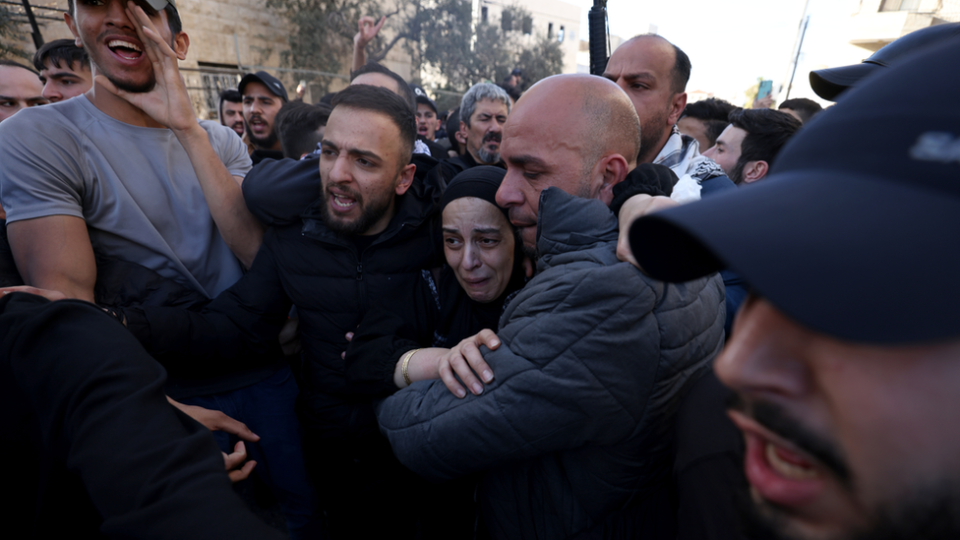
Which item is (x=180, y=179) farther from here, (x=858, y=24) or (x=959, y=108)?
(x=858, y=24)

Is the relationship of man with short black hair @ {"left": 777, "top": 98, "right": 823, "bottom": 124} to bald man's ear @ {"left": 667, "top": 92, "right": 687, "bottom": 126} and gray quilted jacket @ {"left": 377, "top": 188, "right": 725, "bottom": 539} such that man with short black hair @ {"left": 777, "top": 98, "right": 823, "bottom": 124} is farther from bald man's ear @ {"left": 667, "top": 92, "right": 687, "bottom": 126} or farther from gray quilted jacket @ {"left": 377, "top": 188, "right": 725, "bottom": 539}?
gray quilted jacket @ {"left": 377, "top": 188, "right": 725, "bottom": 539}

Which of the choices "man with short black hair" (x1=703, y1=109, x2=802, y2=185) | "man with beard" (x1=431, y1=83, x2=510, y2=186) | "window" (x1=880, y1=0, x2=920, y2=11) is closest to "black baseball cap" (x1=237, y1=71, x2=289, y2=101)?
"man with beard" (x1=431, y1=83, x2=510, y2=186)

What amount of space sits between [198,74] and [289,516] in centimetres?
1582

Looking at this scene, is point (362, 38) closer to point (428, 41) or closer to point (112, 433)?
point (112, 433)

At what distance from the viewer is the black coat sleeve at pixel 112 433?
32.3 inches

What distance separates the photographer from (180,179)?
212cm

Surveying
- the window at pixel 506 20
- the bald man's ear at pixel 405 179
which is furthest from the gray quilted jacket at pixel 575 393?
the window at pixel 506 20

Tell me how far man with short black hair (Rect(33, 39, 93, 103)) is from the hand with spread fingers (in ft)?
8.41

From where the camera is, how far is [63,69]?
371cm

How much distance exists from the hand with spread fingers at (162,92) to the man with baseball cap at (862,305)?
2.29 meters

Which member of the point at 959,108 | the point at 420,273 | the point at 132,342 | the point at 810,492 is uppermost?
the point at 959,108

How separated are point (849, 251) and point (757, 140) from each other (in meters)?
3.58

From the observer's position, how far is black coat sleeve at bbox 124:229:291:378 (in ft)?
6.18

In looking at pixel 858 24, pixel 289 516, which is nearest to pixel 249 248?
pixel 289 516
